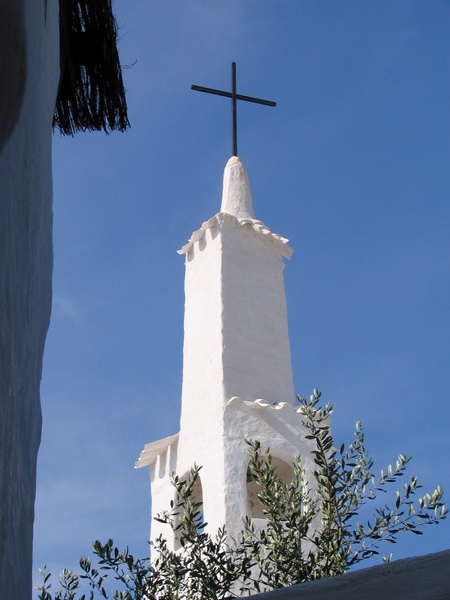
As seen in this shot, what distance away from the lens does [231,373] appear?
42.1 ft

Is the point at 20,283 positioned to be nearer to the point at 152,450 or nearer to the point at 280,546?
the point at 280,546

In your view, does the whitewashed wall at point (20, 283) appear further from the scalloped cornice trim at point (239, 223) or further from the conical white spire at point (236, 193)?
the conical white spire at point (236, 193)

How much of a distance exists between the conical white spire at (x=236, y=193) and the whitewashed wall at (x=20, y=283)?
41.2 ft

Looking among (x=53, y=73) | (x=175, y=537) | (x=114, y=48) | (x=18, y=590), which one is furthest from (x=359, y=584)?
(x=175, y=537)

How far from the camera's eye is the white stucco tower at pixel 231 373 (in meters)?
11.8

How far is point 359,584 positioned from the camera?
8.28 ft

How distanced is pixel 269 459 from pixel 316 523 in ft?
14.6

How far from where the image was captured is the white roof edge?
510 inches

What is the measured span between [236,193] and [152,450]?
487 centimetres

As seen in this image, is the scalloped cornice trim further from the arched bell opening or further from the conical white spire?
the arched bell opening

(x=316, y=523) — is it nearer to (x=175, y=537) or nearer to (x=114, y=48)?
(x=175, y=537)

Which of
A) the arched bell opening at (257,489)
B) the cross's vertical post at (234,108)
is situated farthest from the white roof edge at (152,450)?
the cross's vertical post at (234,108)

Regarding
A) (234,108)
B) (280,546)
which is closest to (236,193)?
(234,108)

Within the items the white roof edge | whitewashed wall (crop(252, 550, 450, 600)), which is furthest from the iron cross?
whitewashed wall (crop(252, 550, 450, 600))
